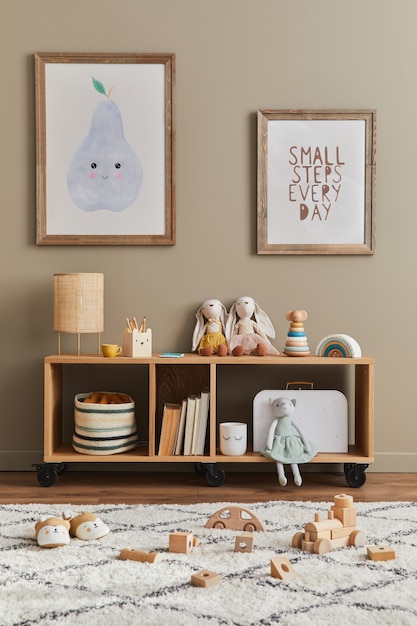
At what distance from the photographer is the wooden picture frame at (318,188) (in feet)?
10.1

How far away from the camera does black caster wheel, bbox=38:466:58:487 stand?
2.85 meters

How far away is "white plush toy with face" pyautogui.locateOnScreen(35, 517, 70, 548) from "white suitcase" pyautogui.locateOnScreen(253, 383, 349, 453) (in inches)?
38.9

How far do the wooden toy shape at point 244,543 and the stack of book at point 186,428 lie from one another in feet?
2.75

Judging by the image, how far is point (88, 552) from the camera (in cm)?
202

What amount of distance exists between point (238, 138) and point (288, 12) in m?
0.55

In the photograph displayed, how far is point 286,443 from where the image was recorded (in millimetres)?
2826

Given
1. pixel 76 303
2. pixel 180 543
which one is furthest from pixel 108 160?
pixel 180 543

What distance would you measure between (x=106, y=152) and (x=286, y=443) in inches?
54.3

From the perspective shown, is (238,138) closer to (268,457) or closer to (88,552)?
(268,457)

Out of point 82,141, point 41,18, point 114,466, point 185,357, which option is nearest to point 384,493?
point 185,357

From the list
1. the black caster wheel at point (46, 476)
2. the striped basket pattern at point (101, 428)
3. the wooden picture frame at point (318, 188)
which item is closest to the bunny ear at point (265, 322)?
the wooden picture frame at point (318, 188)

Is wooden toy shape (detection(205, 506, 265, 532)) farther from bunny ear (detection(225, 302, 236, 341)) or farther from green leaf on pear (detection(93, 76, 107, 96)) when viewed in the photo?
green leaf on pear (detection(93, 76, 107, 96))

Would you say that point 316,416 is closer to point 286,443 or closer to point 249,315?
point 286,443

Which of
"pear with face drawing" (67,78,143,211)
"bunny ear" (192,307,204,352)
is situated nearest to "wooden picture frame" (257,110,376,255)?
"bunny ear" (192,307,204,352)
